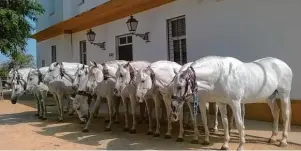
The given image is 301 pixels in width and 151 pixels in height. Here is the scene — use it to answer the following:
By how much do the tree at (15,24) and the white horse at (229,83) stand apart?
13218mm

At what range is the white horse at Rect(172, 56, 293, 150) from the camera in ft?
19.0

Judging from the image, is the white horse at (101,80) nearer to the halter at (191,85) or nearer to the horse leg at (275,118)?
the halter at (191,85)

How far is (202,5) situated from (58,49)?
41.6ft

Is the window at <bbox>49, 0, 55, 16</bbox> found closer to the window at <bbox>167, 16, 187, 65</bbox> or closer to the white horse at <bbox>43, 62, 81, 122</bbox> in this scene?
the window at <bbox>167, 16, 187, 65</bbox>

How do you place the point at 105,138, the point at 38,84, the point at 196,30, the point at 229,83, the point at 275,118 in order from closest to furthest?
the point at 229,83 → the point at 275,118 → the point at 105,138 → the point at 196,30 → the point at 38,84

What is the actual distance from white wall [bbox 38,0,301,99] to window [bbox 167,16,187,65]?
0.61ft

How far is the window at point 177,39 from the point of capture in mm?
11781

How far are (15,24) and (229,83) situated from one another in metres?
13.6

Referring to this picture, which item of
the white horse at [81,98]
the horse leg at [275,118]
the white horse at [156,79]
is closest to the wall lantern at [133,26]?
the white horse at [81,98]

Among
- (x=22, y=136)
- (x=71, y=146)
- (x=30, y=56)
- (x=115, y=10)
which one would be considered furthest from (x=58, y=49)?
(x=30, y=56)

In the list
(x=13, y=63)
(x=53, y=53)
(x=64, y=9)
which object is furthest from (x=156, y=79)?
(x=13, y=63)

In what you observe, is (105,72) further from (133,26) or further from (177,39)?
(133,26)

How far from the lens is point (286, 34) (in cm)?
838

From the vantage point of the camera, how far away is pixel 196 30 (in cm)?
1108
